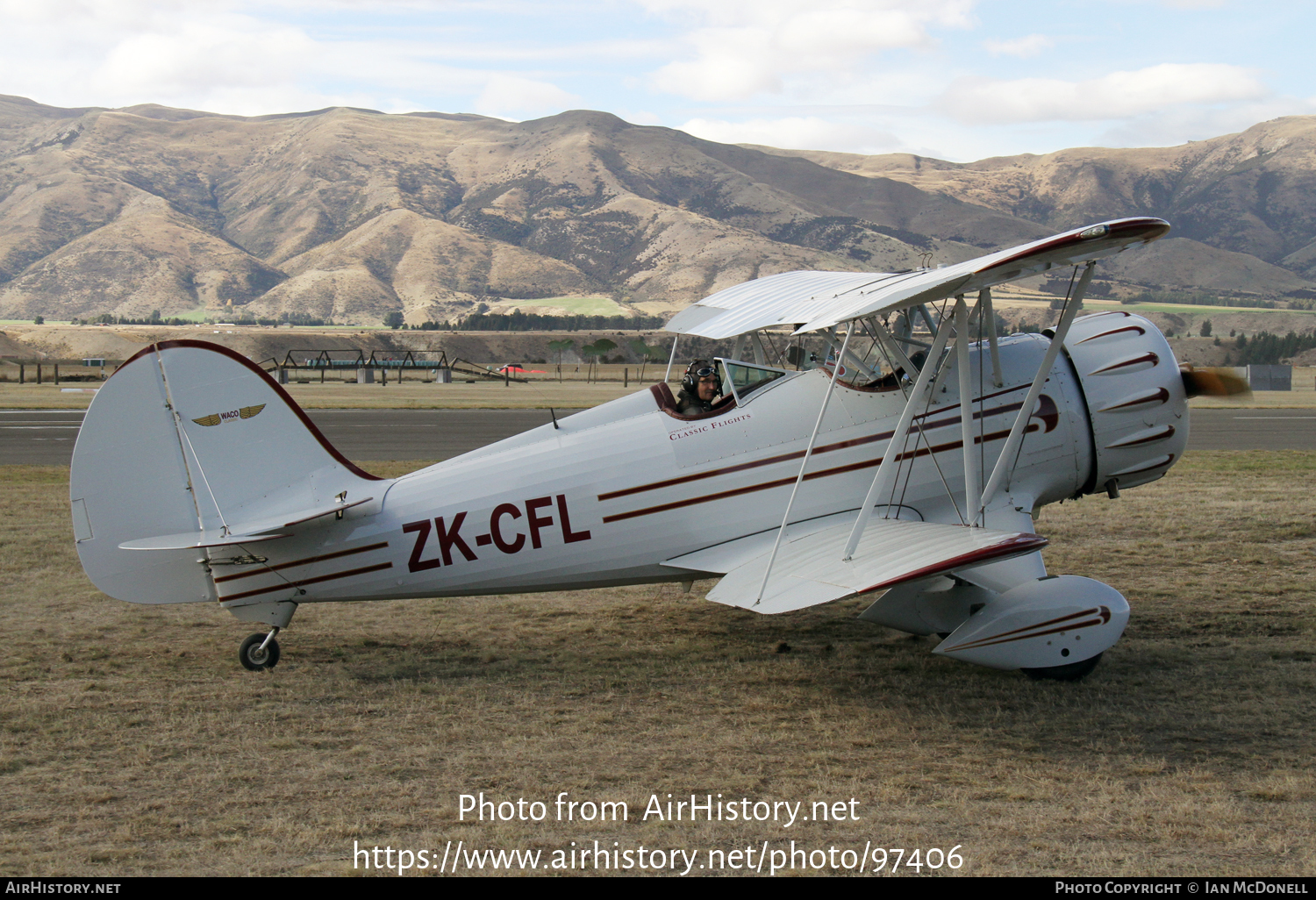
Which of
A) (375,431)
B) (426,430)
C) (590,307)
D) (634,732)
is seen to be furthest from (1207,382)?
(590,307)

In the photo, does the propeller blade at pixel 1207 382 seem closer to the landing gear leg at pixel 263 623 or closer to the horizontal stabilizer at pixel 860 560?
the horizontal stabilizer at pixel 860 560

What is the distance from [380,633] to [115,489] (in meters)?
2.43

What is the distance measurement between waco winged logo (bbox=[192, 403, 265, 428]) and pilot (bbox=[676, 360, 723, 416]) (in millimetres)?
3109

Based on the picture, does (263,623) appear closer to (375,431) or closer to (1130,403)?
(1130,403)

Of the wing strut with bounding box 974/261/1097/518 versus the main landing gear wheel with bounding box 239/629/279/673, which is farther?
the main landing gear wheel with bounding box 239/629/279/673

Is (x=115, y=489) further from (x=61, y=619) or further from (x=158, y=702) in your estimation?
(x=61, y=619)

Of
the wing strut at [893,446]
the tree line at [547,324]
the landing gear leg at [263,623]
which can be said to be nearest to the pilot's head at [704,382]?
the wing strut at [893,446]

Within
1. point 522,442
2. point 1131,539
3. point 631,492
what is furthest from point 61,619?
point 1131,539

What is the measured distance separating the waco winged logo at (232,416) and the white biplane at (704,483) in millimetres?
23

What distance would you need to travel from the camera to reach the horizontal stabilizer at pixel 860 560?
5.71 meters

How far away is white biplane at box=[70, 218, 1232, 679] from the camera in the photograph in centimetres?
684

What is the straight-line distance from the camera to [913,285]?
20.5ft

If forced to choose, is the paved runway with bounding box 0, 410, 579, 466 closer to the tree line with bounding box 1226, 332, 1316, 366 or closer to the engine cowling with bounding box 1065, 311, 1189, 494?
the engine cowling with bounding box 1065, 311, 1189, 494

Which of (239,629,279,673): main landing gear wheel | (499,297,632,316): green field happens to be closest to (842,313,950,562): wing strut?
(239,629,279,673): main landing gear wheel
